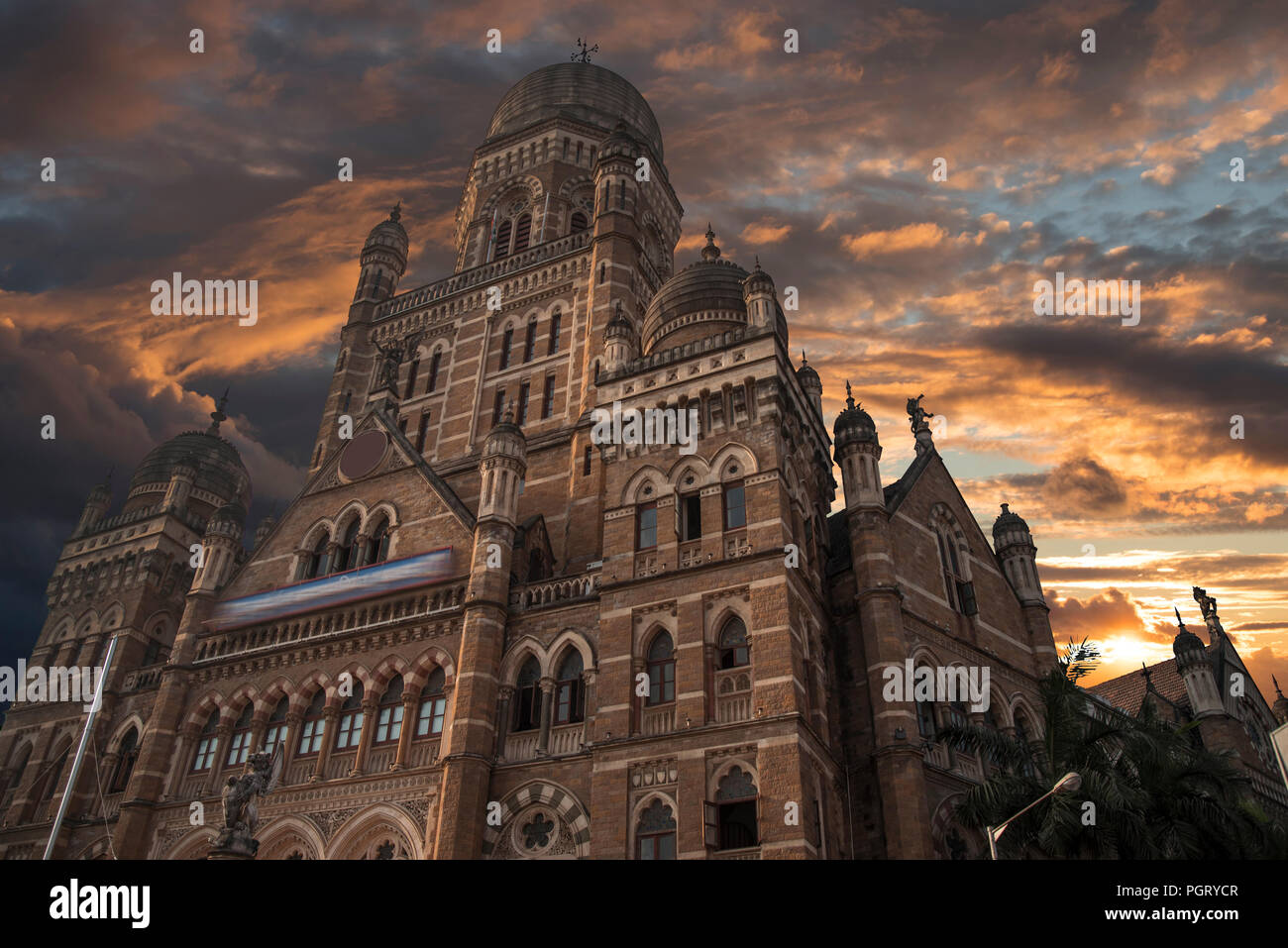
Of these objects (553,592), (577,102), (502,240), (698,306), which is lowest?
(553,592)

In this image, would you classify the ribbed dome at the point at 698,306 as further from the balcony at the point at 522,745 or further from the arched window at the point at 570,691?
the balcony at the point at 522,745

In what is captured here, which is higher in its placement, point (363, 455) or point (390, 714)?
point (363, 455)

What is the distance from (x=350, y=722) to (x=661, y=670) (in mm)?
9544

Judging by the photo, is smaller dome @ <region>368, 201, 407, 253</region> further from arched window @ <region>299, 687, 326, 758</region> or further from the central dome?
arched window @ <region>299, 687, 326, 758</region>

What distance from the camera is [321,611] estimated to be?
29.9 meters

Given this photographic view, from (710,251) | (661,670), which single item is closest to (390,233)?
(710,251)

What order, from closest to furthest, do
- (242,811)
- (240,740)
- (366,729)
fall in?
(242,811) < (366,729) < (240,740)

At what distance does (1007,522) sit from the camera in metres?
35.3

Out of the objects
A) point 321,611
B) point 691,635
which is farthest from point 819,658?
point 321,611

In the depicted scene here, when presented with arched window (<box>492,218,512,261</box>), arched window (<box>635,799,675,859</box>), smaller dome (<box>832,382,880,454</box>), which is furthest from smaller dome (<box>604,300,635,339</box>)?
arched window (<box>492,218,512,261</box>)

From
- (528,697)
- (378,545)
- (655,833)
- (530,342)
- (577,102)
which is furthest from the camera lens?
(577,102)

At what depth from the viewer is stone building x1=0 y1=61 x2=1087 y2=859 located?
23.4 m

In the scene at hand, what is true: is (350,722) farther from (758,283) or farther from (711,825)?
(758,283)

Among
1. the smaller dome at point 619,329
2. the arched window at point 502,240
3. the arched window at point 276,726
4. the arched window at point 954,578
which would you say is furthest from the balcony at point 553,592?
the arched window at point 502,240
